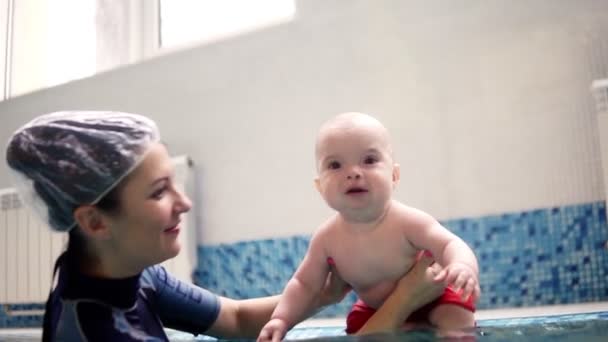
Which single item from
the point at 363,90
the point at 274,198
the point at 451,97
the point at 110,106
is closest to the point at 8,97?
the point at 110,106

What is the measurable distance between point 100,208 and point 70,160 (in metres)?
0.14

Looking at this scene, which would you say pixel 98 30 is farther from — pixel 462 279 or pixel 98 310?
pixel 462 279

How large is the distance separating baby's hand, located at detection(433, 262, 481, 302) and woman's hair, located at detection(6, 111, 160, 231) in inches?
31.8

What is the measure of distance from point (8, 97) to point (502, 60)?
4.38 metres

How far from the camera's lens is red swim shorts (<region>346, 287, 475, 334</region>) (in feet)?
5.67

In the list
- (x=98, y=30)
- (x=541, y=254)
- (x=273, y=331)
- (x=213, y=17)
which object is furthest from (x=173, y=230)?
(x=98, y=30)

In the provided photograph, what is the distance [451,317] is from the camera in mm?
1718

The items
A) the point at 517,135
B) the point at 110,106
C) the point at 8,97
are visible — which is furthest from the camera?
the point at 8,97

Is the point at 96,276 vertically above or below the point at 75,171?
below

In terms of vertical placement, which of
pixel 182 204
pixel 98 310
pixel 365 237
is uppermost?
pixel 182 204

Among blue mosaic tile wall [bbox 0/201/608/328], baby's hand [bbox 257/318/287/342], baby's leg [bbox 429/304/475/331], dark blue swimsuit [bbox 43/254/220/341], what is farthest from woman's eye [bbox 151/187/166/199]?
blue mosaic tile wall [bbox 0/201/608/328]

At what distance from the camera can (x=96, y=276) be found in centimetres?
150

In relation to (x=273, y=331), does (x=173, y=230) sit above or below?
above

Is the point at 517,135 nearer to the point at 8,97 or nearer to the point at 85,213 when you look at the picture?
the point at 85,213
